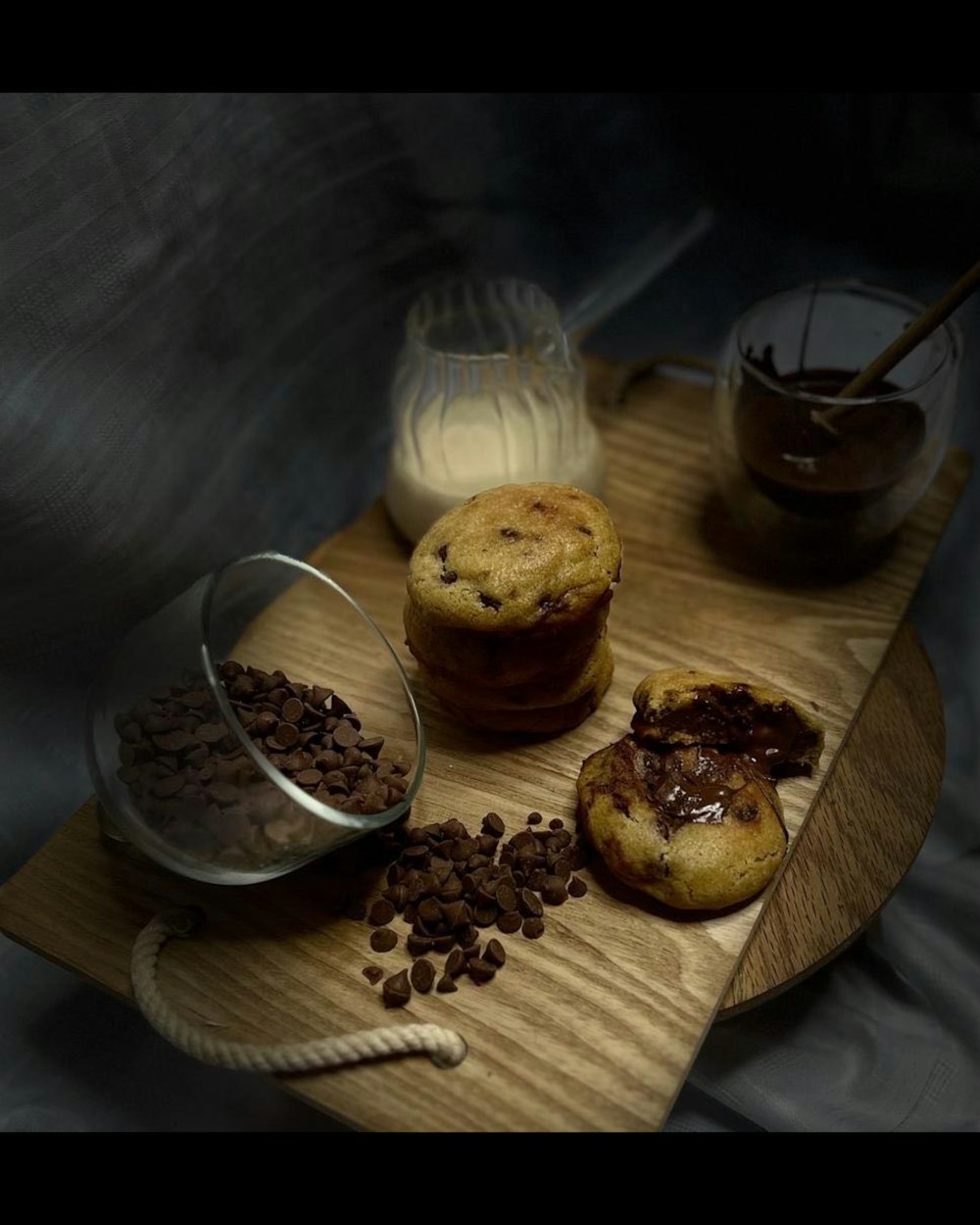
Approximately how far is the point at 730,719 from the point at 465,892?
310mm

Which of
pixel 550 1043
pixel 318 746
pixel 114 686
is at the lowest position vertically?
pixel 550 1043

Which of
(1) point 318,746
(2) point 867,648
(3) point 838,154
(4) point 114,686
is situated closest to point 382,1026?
(1) point 318,746

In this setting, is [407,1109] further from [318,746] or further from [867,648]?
[867,648]

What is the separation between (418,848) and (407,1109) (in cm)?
24

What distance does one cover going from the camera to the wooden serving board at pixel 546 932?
100cm

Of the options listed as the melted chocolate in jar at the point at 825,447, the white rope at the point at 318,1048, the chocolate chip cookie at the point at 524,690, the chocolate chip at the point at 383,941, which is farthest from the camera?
the melted chocolate in jar at the point at 825,447

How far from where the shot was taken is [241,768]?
1.01 meters

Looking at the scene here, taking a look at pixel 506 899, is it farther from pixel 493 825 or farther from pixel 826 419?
pixel 826 419

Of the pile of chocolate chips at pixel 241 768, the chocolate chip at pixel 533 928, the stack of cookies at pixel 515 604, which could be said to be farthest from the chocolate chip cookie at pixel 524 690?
the chocolate chip at pixel 533 928

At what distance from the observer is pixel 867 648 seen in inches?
53.9

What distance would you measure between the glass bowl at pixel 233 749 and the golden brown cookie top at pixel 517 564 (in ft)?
0.29

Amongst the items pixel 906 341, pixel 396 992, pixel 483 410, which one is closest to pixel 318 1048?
pixel 396 992

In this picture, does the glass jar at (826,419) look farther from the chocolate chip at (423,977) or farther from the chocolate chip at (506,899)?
the chocolate chip at (423,977)

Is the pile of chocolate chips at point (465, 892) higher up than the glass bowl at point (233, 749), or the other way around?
the glass bowl at point (233, 749)
